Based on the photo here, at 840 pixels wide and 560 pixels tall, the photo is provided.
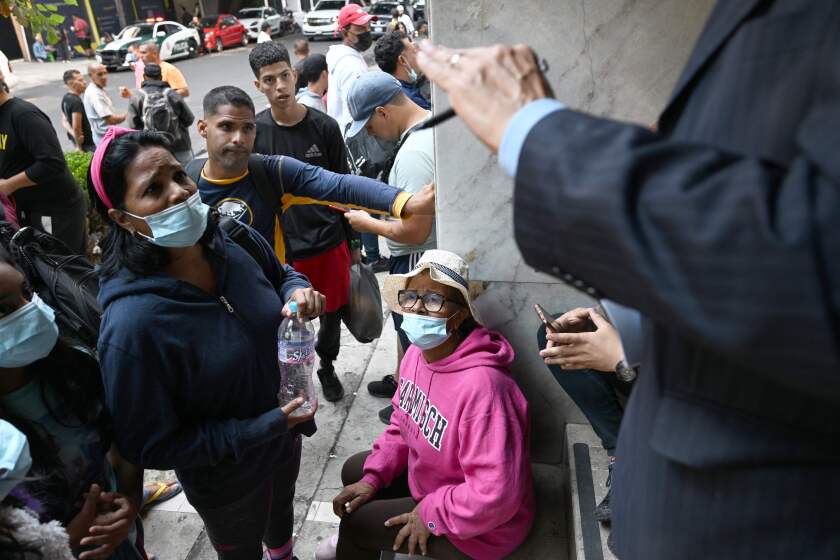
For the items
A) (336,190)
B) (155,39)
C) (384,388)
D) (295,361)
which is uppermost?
(336,190)

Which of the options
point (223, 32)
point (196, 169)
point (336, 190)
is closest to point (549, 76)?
point (336, 190)

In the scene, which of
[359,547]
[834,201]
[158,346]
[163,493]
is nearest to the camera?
[834,201]

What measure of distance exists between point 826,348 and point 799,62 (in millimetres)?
346

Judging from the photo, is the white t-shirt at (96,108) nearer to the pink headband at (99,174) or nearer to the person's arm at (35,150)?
the person's arm at (35,150)

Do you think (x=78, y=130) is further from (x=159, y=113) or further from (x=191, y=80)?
(x=191, y=80)

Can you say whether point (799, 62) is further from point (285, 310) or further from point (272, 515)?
point (272, 515)

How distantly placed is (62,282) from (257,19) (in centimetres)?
2975

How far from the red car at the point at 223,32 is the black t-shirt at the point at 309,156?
79.3 feet

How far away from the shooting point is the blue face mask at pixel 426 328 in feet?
8.38

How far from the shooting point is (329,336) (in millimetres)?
4082

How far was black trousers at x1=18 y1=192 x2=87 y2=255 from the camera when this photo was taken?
4652 mm

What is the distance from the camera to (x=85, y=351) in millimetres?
1985

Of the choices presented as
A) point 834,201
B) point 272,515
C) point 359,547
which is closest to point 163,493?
point 272,515

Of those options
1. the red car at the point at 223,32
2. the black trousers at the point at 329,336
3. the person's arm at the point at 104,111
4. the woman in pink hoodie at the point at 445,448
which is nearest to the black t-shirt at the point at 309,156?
the black trousers at the point at 329,336
